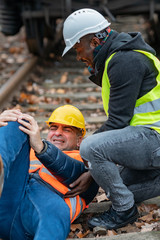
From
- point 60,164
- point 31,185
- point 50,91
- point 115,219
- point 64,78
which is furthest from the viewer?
point 64,78

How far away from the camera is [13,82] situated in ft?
21.4

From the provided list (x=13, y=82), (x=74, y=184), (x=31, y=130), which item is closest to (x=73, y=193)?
(x=74, y=184)

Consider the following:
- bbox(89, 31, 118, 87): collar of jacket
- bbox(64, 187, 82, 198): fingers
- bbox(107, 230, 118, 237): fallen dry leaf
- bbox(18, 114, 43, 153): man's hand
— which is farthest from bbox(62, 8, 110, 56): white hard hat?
bbox(107, 230, 118, 237): fallen dry leaf

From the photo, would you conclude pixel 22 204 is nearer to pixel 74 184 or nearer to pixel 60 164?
pixel 60 164

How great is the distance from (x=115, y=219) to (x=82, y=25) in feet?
4.83

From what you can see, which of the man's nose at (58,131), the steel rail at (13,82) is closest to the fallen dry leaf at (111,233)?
the man's nose at (58,131)

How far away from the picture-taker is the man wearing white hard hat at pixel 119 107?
2.58 meters

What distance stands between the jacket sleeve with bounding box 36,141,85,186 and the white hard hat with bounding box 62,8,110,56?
32.6 inches

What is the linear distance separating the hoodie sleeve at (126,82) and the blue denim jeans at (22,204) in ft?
2.25

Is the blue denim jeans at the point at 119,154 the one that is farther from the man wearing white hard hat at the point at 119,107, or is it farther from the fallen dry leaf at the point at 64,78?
the fallen dry leaf at the point at 64,78

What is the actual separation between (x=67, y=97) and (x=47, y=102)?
1.24 feet

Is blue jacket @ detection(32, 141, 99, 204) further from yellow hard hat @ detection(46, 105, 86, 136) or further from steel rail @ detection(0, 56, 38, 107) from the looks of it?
steel rail @ detection(0, 56, 38, 107)

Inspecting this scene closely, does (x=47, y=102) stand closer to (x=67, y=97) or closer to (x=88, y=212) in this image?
(x=67, y=97)

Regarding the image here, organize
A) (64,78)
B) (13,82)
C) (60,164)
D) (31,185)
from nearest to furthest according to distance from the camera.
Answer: (31,185) → (60,164) → (13,82) → (64,78)
